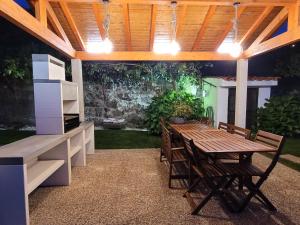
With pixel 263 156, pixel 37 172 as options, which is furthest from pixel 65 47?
pixel 263 156

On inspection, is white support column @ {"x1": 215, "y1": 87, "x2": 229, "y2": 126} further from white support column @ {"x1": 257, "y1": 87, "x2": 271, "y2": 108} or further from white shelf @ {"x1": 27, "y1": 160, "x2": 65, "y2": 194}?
white shelf @ {"x1": 27, "y1": 160, "x2": 65, "y2": 194}

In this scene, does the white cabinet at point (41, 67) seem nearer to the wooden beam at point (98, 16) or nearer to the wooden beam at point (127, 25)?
the wooden beam at point (98, 16)

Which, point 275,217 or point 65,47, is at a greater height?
point 65,47

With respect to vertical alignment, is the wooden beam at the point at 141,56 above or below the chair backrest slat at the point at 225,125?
above

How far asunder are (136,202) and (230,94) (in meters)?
5.85

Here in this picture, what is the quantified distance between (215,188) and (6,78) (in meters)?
8.38

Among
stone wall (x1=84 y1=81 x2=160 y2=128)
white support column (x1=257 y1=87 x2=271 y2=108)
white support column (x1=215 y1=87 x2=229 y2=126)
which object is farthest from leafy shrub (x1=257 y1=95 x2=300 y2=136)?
stone wall (x1=84 y1=81 x2=160 y2=128)

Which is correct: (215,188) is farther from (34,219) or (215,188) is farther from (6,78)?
(6,78)

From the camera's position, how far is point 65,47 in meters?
4.89

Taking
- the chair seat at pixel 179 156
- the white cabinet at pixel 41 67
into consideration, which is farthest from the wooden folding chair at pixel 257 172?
the white cabinet at pixel 41 67

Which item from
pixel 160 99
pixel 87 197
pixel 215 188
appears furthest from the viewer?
pixel 160 99

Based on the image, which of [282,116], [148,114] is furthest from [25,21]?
[282,116]

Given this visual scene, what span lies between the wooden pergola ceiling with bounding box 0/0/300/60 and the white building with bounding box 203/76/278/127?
1.51 meters

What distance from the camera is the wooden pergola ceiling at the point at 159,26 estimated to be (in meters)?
3.96
